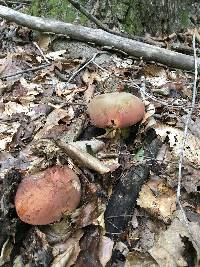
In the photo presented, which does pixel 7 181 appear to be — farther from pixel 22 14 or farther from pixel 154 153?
pixel 22 14

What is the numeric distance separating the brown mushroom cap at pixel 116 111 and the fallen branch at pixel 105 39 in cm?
141

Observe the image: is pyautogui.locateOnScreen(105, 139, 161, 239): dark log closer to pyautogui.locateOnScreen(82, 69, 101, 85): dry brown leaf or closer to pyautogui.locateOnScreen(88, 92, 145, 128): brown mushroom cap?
pyautogui.locateOnScreen(88, 92, 145, 128): brown mushroom cap

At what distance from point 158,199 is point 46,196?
0.88 metres

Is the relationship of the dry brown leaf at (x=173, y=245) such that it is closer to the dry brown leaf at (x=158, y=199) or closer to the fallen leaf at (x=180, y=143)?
the dry brown leaf at (x=158, y=199)

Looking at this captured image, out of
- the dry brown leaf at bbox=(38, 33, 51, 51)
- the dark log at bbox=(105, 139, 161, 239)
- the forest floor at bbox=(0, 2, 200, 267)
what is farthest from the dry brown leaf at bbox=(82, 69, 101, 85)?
the dark log at bbox=(105, 139, 161, 239)

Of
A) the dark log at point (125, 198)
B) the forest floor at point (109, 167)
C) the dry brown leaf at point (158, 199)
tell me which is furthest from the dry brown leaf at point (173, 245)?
the dark log at point (125, 198)

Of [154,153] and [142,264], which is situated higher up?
[154,153]

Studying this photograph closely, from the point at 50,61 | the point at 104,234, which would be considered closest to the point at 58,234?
the point at 104,234

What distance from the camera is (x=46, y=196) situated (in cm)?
255

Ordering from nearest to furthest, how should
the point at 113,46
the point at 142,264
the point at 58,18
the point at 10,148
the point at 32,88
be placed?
the point at 142,264 < the point at 10,148 < the point at 32,88 < the point at 113,46 < the point at 58,18

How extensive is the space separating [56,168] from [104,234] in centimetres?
58

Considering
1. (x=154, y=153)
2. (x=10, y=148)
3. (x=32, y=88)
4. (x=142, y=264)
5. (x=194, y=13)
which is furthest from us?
(x=194, y=13)

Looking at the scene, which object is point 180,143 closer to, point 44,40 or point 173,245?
point 173,245

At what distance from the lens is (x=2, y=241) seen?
102 inches
